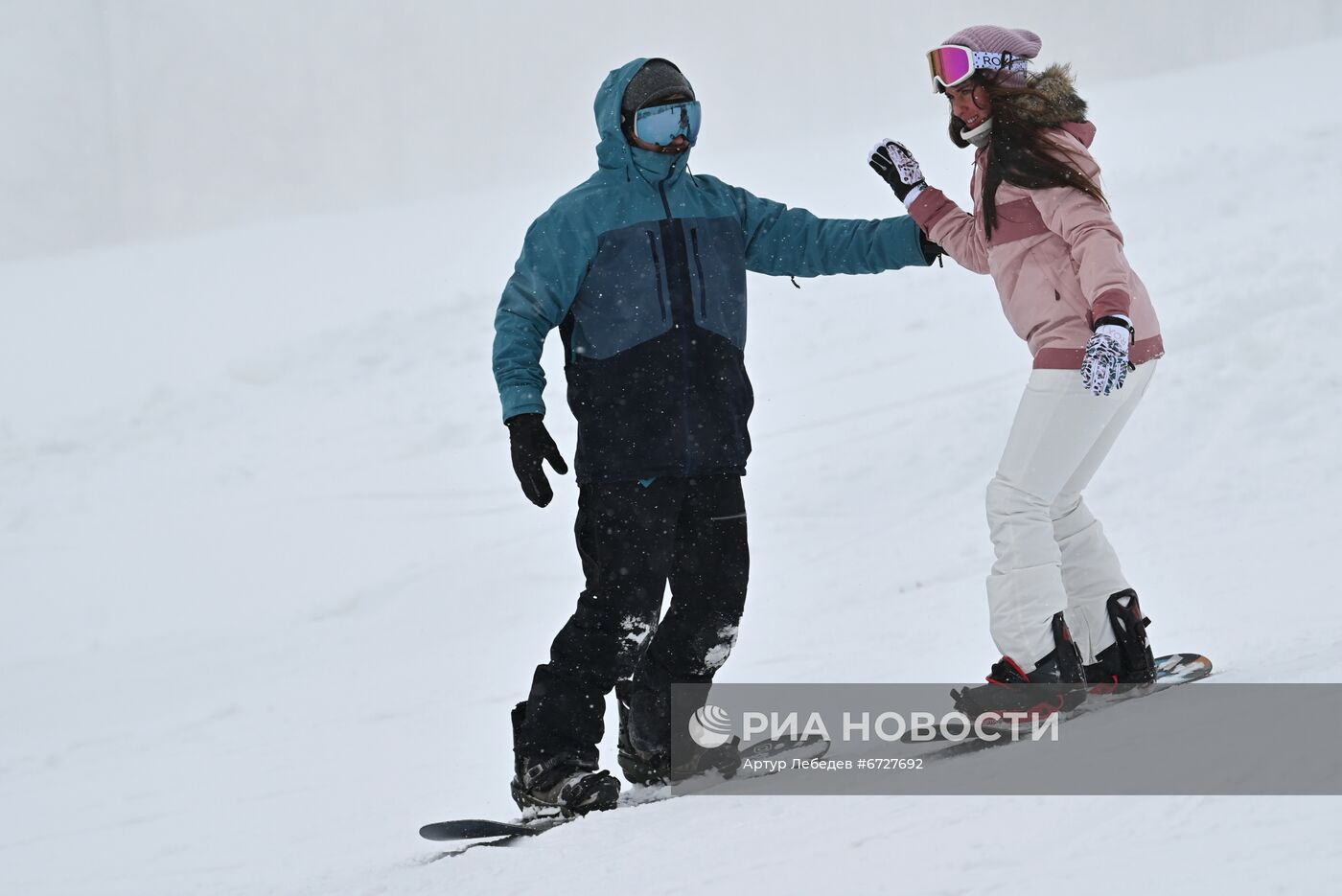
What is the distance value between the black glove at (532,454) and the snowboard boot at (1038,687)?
1357 mm

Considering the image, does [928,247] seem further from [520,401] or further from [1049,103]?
[520,401]

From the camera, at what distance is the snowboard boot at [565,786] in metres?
3.71

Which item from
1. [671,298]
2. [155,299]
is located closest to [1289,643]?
[671,298]

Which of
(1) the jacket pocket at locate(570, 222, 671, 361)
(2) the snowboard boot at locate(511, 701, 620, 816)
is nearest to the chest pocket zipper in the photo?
(1) the jacket pocket at locate(570, 222, 671, 361)

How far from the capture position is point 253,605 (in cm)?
757

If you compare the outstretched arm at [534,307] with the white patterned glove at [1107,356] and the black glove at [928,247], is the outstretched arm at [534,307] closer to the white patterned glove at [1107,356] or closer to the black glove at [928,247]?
the black glove at [928,247]

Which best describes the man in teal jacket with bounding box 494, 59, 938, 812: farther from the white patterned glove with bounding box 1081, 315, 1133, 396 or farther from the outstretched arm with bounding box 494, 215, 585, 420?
the white patterned glove with bounding box 1081, 315, 1133, 396

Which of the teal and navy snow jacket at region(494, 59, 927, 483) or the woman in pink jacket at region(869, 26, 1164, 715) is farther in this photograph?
the teal and navy snow jacket at region(494, 59, 927, 483)

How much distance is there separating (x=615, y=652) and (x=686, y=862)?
0.92 meters

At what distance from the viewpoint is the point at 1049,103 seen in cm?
378

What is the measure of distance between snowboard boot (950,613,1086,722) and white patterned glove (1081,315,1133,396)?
75cm

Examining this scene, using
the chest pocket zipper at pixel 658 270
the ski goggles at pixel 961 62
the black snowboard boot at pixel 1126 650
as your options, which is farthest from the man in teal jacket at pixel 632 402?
the black snowboard boot at pixel 1126 650

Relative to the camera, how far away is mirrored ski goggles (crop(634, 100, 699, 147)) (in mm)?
3816

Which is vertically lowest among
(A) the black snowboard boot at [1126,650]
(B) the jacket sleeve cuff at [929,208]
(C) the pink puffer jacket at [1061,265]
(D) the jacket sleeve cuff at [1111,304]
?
(A) the black snowboard boot at [1126,650]
